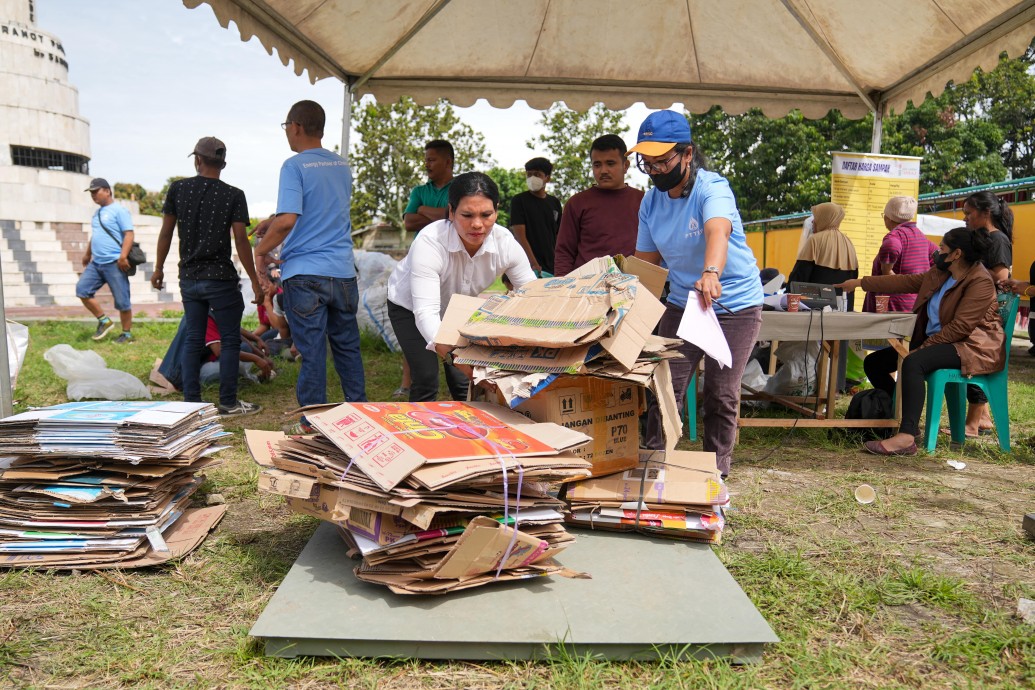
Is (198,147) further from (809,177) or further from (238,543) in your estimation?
(809,177)

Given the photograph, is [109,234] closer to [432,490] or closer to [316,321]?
[316,321]

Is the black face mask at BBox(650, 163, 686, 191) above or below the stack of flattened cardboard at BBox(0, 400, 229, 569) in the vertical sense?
above

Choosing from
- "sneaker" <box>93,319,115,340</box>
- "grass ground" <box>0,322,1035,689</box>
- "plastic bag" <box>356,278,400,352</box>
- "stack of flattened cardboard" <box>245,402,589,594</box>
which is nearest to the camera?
"grass ground" <box>0,322,1035,689</box>

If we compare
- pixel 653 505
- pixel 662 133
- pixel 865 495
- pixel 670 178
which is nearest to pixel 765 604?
pixel 653 505

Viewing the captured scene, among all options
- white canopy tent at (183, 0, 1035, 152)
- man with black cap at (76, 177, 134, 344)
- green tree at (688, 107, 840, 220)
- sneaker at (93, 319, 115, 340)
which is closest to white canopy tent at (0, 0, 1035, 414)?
white canopy tent at (183, 0, 1035, 152)

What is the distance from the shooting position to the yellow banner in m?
6.82

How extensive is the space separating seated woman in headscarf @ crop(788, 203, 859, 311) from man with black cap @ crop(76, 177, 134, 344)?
7.63 metres

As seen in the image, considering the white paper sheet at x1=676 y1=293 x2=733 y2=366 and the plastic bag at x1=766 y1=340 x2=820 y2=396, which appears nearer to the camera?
the white paper sheet at x1=676 y1=293 x2=733 y2=366

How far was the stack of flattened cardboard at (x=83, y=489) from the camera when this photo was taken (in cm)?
252

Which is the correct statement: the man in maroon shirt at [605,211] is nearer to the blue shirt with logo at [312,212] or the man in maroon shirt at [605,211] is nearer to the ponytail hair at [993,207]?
the blue shirt with logo at [312,212]

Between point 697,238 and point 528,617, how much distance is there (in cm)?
183

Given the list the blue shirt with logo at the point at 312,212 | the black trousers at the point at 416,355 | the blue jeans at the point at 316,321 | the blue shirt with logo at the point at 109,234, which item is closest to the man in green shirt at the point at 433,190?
the blue shirt with logo at the point at 312,212

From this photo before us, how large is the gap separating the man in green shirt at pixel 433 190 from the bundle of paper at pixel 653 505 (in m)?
3.00

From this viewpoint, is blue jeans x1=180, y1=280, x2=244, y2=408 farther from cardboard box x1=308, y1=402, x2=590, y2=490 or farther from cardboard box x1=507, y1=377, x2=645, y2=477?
cardboard box x1=507, y1=377, x2=645, y2=477
